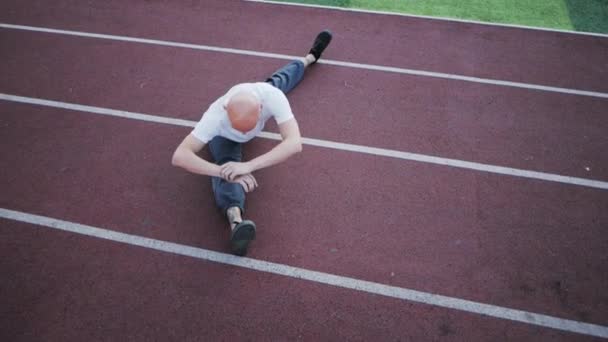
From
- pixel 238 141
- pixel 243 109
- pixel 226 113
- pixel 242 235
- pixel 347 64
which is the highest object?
pixel 243 109

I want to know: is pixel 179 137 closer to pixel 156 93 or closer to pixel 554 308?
pixel 156 93

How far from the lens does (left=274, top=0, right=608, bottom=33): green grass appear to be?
593 centimetres

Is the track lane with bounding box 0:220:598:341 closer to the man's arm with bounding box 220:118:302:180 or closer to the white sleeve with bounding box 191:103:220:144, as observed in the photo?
the man's arm with bounding box 220:118:302:180

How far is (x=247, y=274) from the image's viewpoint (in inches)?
122

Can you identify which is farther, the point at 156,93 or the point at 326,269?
the point at 156,93

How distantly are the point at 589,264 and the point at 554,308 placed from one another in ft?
1.98

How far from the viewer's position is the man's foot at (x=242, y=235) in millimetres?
2951

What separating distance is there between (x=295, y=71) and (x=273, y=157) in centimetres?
181

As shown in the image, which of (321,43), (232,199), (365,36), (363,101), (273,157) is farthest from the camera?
(365,36)

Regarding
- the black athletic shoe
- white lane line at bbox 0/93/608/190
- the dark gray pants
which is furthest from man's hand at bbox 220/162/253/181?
the black athletic shoe

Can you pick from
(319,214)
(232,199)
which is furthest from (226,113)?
(319,214)

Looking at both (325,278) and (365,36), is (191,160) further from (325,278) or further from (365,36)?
(365,36)

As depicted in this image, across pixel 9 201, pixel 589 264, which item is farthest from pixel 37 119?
pixel 589 264

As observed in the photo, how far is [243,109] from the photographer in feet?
9.14
